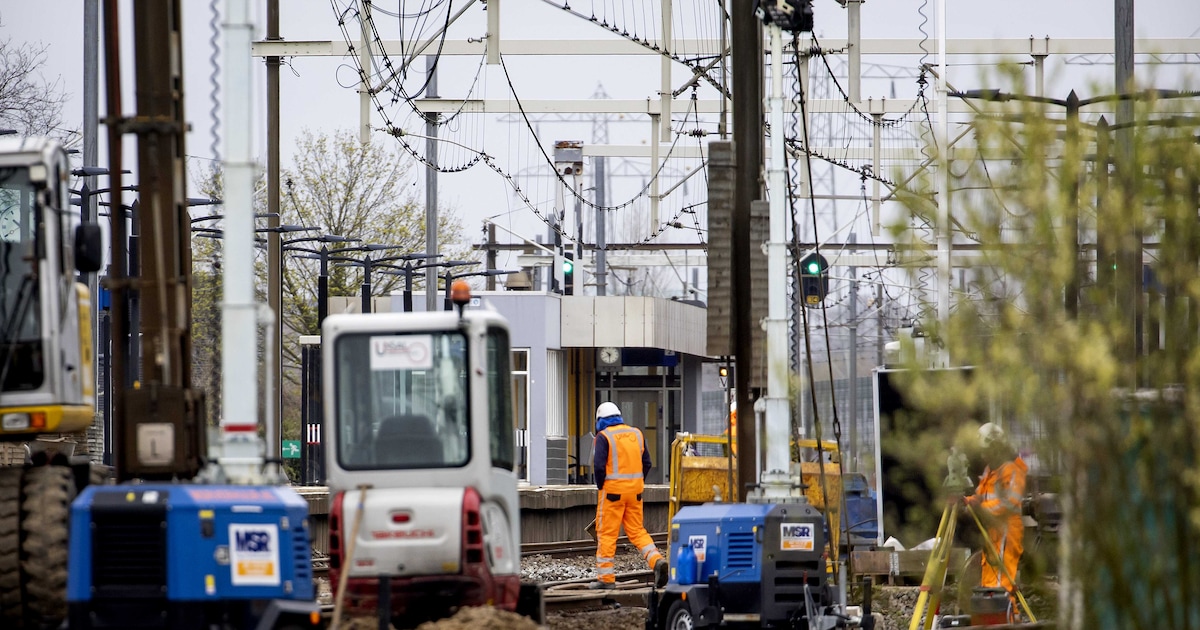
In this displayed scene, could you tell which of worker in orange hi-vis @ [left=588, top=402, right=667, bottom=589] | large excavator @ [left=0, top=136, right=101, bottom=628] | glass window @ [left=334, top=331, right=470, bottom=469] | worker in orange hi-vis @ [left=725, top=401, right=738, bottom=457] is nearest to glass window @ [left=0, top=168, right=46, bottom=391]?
large excavator @ [left=0, top=136, right=101, bottom=628]

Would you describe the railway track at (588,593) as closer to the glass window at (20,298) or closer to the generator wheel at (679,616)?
the generator wheel at (679,616)

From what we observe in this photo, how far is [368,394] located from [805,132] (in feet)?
15.0

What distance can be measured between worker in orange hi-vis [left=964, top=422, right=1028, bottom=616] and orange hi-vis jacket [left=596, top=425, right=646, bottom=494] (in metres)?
3.97

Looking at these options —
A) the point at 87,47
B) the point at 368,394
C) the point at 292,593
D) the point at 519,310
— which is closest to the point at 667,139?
the point at 87,47

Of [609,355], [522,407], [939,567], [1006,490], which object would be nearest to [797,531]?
[939,567]

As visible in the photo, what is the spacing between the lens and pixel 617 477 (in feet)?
61.2

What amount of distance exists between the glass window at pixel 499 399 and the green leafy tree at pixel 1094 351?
177 inches

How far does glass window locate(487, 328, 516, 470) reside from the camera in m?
11.2

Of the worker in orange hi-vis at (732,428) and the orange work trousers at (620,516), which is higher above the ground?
the worker in orange hi-vis at (732,428)

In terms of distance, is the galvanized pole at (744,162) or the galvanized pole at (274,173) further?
the galvanized pole at (274,173)

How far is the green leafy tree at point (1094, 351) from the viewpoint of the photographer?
653 cm

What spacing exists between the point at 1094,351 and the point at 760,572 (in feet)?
22.2

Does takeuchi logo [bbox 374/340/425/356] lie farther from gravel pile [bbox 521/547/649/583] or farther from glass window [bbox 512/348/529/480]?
glass window [bbox 512/348/529/480]

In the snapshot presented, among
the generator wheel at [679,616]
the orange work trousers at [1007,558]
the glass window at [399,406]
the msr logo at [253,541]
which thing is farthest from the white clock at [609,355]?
the msr logo at [253,541]
